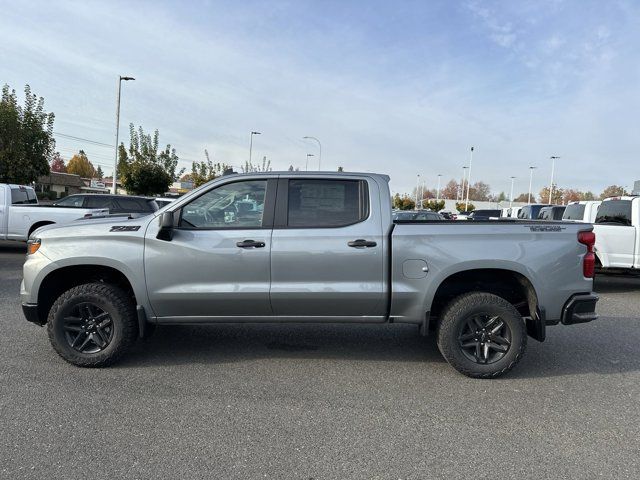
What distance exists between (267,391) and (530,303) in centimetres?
264

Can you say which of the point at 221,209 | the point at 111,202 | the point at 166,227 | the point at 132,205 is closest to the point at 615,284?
the point at 221,209

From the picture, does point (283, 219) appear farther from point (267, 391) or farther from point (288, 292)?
point (267, 391)

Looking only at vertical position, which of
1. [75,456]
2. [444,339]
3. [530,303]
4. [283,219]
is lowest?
[75,456]

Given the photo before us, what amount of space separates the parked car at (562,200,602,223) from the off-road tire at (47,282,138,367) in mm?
9121

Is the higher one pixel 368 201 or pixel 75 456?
pixel 368 201

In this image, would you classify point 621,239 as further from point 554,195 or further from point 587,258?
point 554,195

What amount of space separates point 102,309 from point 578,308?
451 centimetres

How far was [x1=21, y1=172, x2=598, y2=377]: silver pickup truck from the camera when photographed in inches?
173

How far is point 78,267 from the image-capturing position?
4.65 metres

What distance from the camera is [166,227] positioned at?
14.3ft

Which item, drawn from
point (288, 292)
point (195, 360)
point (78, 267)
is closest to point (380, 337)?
point (288, 292)

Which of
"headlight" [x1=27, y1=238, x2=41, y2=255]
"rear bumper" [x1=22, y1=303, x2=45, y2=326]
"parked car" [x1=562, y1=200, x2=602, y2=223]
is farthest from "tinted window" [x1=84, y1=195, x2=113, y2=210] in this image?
"parked car" [x1=562, y1=200, x2=602, y2=223]

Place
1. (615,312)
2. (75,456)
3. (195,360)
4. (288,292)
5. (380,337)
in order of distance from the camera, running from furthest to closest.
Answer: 1. (615,312)
2. (380,337)
3. (195,360)
4. (288,292)
5. (75,456)

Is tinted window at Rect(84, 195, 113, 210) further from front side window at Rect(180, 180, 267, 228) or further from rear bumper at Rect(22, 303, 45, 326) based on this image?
front side window at Rect(180, 180, 267, 228)
